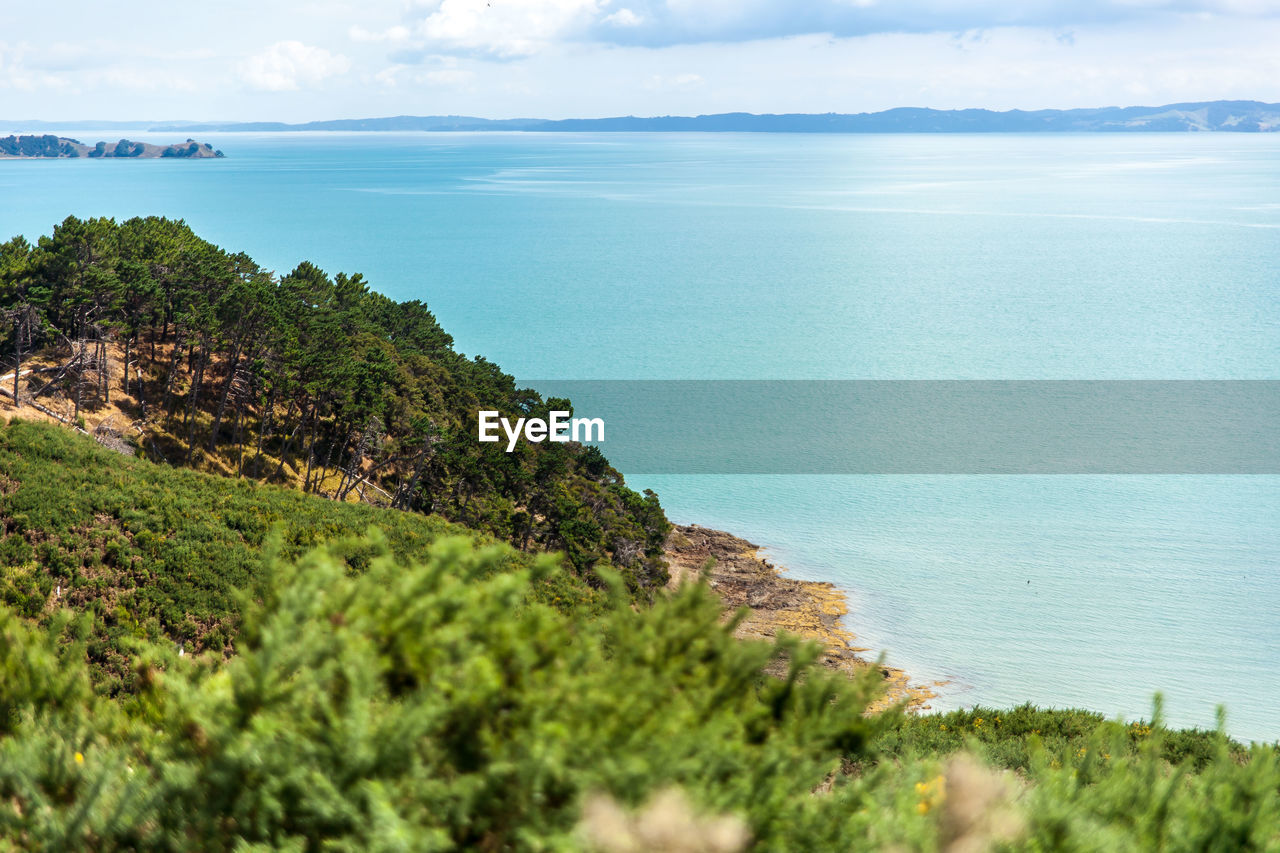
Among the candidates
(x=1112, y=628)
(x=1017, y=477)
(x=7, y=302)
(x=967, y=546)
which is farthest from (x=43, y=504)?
(x=1017, y=477)

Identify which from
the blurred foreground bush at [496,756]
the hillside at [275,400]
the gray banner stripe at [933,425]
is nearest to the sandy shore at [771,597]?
the hillside at [275,400]

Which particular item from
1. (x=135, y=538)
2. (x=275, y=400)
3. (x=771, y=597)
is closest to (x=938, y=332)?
(x=771, y=597)

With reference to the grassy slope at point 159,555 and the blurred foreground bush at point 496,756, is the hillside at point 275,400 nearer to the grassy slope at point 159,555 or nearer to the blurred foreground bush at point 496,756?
the grassy slope at point 159,555

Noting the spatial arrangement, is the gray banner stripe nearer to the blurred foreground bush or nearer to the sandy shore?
the sandy shore

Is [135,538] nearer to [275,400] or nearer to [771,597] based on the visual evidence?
[275,400]

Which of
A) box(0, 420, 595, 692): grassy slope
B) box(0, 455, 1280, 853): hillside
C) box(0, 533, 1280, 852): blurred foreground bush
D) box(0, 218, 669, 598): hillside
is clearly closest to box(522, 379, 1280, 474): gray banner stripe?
box(0, 218, 669, 598): hillside

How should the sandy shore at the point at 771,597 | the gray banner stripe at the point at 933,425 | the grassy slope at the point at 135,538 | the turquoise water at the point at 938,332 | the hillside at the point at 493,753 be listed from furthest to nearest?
the gray banner stripe at the point at 933,425 → the turquoise water at the point at 938,332 → the sandy shore at the point at 771,597 → the grassy slope at the point at 135,538 → the hillside at the point at 493,753
